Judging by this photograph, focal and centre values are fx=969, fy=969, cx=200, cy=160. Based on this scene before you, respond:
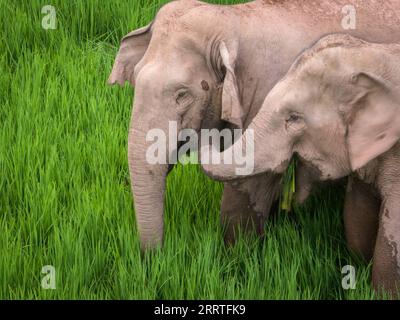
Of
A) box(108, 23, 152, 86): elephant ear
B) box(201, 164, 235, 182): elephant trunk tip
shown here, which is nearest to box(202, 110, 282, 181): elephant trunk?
box(201, 164, 235, 182): elephant trunk tip

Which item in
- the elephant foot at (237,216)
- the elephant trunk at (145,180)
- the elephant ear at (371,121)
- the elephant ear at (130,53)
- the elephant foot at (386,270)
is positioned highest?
the elephant ear at (130,53)

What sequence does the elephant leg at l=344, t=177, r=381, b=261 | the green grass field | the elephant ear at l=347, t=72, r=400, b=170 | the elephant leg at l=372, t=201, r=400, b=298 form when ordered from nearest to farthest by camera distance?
the elephant ear at l=347, t=72, r=400, b=170
the elephant leg at l=372, t=201, r=400, b=298
the green grass field
the elephant leg at l=344, t=177, r=381, b=261

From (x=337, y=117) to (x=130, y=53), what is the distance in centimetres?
84

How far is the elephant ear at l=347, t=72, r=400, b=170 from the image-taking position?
2758mm

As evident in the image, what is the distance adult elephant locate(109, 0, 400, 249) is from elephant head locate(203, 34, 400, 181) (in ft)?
0.53

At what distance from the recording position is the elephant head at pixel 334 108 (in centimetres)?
278

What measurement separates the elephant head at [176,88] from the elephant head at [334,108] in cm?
16

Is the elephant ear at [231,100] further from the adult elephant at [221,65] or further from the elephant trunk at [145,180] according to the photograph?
the elephant trunk at [145,180]

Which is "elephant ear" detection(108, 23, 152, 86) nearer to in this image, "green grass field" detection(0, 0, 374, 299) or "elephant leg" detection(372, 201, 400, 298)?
"green grass field" detection(0, 0, 374, 299)

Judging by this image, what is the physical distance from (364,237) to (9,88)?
6.28 feet

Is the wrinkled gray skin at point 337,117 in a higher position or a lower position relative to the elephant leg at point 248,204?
higher

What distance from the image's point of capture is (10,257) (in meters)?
3.09

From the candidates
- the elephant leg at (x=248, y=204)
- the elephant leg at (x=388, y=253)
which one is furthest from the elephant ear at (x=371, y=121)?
the elephant leg at (x=248, y=204)

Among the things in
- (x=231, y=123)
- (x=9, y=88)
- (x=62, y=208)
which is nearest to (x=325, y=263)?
(x=231, y=123)
